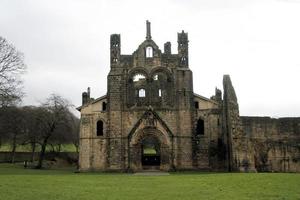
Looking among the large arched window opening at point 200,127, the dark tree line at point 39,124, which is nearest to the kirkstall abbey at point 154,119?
the large arched window opening at point 200,127

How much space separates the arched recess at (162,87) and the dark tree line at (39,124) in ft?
43.2

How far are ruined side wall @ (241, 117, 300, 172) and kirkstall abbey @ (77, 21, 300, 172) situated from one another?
3.22 metres

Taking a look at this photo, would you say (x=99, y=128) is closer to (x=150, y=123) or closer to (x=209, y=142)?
(x=150, y=123)

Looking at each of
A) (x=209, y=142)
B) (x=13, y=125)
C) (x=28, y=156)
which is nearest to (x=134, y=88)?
(x=209, y=142)

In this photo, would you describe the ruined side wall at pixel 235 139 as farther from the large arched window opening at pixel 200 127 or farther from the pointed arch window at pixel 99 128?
the pointed arch window at pixel 99 128

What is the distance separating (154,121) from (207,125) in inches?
213

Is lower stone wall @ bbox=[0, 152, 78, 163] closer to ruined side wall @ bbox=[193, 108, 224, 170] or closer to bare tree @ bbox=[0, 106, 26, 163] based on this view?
bare tree @ bbox=[0, 106, 26, 163]

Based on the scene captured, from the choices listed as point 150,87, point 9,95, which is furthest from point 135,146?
point 9,95

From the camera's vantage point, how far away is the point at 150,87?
43312 millimetres

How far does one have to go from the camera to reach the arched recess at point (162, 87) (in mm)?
42812

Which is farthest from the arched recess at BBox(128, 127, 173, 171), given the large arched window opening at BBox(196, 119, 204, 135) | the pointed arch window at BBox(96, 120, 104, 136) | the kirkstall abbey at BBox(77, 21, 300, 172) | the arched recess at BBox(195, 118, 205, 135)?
the pointed arch window at BBox(96, 120, 104, 136)

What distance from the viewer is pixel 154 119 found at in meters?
42.0

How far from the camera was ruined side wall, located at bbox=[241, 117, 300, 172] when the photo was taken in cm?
3616

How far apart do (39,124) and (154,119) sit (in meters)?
17.3
